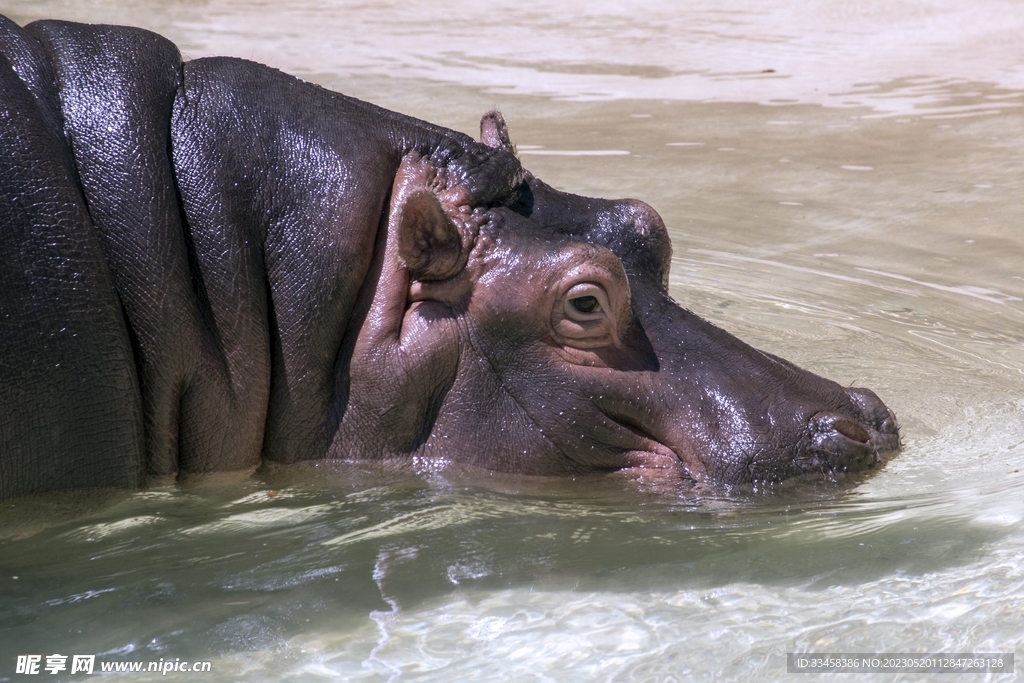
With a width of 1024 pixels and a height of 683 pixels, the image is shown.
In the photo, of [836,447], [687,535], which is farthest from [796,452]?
[687,535]

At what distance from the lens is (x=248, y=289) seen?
354 cm

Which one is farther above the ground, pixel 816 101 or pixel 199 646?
pixel 816 101

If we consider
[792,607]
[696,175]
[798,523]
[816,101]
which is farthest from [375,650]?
[816,101]

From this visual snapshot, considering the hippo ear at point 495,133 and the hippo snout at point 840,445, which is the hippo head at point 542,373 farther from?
→ the hippo ear at point 495,133

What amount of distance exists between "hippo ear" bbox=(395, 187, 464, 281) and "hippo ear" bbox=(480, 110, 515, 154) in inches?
25.3

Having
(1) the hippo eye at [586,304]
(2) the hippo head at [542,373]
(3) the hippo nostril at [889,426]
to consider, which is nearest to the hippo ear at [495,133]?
(2) the hippo head at [542,373]

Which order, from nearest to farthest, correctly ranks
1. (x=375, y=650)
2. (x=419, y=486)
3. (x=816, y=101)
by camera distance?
(x=375, y=650) < (x=419, y=486) < (x=816, y=101)

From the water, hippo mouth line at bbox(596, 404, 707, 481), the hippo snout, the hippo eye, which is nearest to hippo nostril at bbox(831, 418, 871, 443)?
the hippo snout

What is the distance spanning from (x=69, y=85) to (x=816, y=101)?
7.66m

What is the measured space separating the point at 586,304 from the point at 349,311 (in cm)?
70

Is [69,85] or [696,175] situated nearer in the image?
[69,85]

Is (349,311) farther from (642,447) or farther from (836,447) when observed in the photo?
(836,447)

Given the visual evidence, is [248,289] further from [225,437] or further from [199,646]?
[199,646]

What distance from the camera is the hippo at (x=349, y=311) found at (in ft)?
11.2
